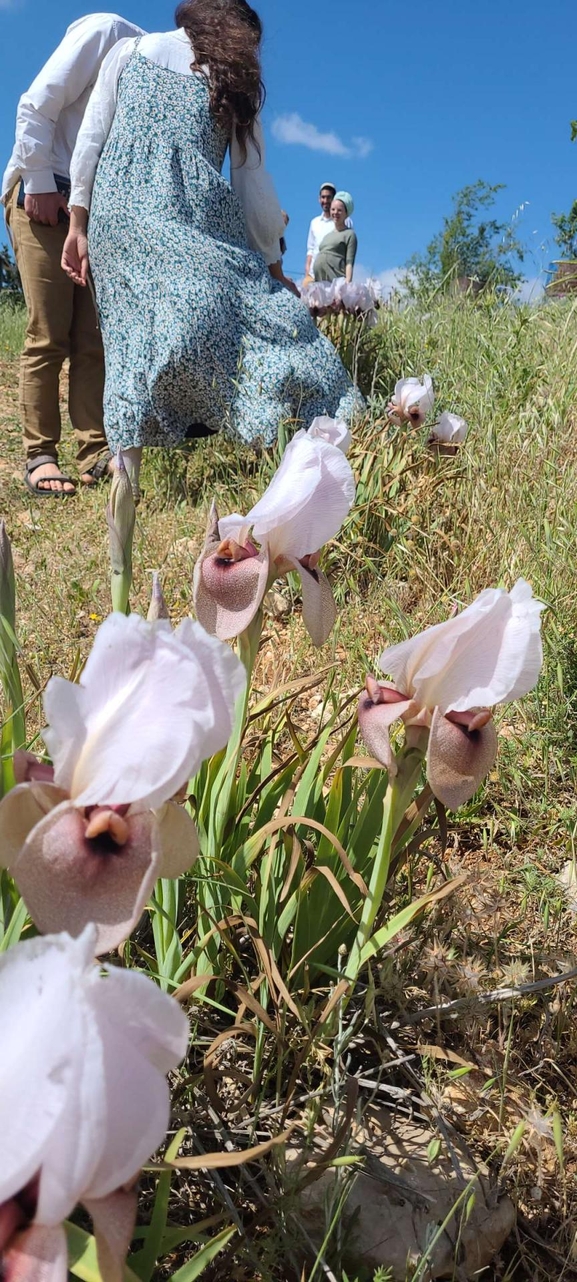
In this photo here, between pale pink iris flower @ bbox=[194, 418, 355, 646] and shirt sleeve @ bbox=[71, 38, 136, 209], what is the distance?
9.64 feet

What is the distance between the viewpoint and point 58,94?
3.49m

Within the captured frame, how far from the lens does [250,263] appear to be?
3570 millimetres

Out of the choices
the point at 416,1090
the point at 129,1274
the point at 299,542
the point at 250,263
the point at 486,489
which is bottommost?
the point at 416,1090

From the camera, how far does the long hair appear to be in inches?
129

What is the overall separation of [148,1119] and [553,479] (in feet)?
8.19

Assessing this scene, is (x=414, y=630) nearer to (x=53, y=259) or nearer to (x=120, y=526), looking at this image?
(x=120, y=526)

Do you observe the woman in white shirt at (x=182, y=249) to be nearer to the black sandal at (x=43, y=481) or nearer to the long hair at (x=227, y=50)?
the long hair at (x=227, y=50)

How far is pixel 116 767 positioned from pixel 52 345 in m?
3.80

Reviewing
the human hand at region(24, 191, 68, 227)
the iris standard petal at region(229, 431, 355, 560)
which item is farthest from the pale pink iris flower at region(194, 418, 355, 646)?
the human hand at region(24, 191, 68, 227)

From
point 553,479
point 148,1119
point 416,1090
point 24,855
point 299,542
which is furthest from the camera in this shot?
point 553,479

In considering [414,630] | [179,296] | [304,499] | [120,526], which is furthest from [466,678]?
[179,296]

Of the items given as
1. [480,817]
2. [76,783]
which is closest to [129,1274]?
[76,783]

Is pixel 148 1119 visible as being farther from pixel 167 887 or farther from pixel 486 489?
pixel 486 489

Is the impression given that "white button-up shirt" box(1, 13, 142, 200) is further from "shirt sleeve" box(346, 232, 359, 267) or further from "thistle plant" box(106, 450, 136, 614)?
"shirt sleeve" box(346, 232, 359, 267)
